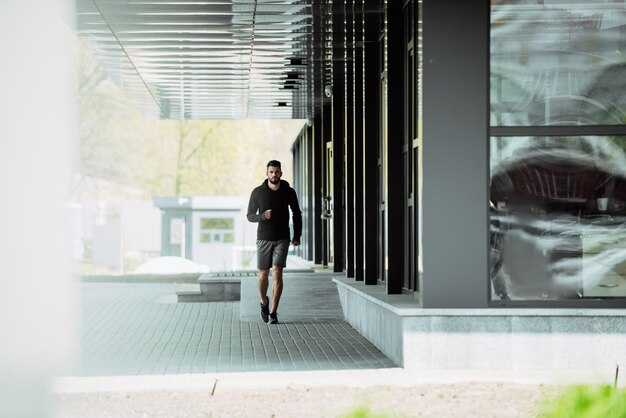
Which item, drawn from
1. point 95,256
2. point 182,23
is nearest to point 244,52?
point 182,23

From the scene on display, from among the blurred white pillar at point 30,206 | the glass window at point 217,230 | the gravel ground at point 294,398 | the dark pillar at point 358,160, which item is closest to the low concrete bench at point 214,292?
the dark pillar at point 358,160

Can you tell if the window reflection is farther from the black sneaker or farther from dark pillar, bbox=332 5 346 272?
dark pillar, bbox=332 5 346 272

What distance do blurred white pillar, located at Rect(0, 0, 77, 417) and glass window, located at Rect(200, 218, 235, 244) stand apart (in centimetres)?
3902

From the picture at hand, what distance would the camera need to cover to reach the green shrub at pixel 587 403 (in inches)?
137

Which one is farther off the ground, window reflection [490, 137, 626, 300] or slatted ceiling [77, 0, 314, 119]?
slatted ceiling [77, 0, 314, 119]

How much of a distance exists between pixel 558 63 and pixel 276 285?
5.38 m

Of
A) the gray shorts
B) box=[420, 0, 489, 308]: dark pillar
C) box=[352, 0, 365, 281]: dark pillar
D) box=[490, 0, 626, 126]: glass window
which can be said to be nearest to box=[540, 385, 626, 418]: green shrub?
box=[420, 0, 489, 308]: dark pillar

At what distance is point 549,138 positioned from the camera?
31.3 ft

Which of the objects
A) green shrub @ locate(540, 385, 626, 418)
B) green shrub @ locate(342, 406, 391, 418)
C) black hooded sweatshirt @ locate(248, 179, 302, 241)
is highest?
black hooded sweatshirt @ locate(248, 179, 302, 241)

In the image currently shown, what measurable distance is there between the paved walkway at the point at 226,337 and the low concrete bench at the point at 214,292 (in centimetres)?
41

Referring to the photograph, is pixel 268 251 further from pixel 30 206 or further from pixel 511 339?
pixel 30 206

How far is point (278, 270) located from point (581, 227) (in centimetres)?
498

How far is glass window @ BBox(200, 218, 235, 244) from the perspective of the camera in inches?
1655

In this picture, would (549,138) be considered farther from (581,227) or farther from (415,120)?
(415,120)
